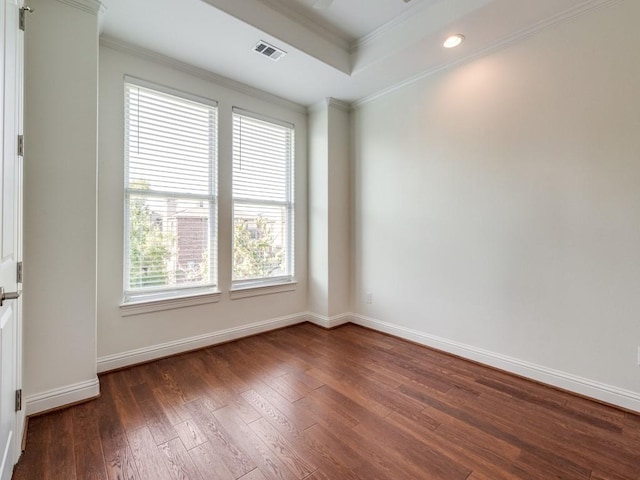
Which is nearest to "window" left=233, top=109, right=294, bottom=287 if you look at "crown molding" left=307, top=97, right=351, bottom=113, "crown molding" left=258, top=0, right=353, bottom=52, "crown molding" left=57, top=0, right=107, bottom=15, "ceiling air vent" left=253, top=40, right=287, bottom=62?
"crown molding" left=307, top=97, right=351, bottom=113

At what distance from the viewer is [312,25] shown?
270 centimetres

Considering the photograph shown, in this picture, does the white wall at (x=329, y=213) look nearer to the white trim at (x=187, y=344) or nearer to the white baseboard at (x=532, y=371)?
the white trim at (x=187, y=344)

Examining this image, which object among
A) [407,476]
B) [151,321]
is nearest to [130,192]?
[151,321]

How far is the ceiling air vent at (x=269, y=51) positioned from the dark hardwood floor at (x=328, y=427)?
2.80 metres

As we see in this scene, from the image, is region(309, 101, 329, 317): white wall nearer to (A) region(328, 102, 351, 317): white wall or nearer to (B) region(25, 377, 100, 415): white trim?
(A) region(328, 102, 351, 317): white wall

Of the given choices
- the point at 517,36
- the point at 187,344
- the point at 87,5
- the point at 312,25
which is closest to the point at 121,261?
the point at 187,344

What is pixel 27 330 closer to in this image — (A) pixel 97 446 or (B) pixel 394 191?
(A) pixel 97 446

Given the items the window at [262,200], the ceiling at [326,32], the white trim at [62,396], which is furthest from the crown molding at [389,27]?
the white trim at [62,396]

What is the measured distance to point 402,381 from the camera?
2.38 metres

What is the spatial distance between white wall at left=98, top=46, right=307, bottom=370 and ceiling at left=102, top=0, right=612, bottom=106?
0.19m

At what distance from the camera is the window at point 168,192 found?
2648 millimetres

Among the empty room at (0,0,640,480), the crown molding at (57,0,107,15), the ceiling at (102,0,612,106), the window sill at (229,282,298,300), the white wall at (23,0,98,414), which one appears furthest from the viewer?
the window sill at (229,282,298,300)

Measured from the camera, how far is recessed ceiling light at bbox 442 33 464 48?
2.44 metres

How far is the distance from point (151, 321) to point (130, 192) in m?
1.17
